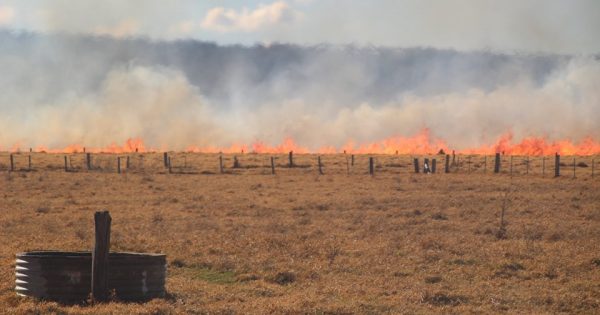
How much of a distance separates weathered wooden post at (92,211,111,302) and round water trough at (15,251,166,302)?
23 cm

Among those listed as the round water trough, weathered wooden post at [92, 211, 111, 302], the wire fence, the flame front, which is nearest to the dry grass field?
the round water trough

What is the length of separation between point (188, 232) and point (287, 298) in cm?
1137

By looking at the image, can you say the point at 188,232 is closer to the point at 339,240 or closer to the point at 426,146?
the point at 339,240

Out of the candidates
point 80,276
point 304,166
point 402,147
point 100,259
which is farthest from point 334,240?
point 402,147

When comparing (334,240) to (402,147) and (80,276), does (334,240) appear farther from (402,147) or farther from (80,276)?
(402,147)

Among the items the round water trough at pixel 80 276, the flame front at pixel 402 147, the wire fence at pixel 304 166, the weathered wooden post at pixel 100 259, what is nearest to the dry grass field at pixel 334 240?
the round water trough at pixel 80 276

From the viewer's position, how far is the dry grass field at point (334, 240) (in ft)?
62.4

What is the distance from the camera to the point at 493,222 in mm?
33031

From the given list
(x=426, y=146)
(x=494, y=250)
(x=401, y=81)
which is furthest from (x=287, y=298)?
(x=401, y=81)

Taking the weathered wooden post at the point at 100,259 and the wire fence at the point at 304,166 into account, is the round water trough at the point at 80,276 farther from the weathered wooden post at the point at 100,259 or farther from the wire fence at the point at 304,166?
the wire fence at the point at 304,166

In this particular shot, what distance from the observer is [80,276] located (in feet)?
58.1

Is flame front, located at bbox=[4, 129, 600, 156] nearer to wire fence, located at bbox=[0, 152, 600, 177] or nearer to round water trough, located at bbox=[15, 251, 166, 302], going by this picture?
wire fence, located at bbox=[0, 152, 600, 177]

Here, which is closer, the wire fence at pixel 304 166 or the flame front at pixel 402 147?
the wire fence at pixel 304 166

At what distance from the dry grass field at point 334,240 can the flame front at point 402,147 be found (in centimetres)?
4157
